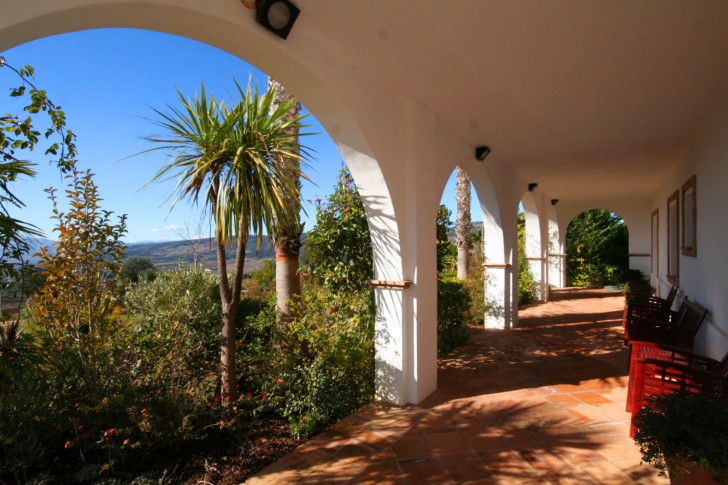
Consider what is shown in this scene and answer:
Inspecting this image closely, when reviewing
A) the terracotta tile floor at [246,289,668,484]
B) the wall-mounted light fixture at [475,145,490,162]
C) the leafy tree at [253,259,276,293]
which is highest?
the wall-mounted light fixture at [475,145,490,162]

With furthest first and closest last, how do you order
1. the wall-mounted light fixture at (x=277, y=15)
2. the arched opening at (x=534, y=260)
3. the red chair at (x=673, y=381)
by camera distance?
the arched opening at (x=534, y=260) < the red chair at (x=673, y=381) < the wall-mounted light fixture at (x=277, y=15)

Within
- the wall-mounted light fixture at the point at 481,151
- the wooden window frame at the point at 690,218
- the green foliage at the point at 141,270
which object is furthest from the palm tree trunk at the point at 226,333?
the wooden window frame at the point at 690,218

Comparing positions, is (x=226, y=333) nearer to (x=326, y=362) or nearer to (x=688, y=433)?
(x=326, y=362)

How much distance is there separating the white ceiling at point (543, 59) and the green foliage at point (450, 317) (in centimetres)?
206

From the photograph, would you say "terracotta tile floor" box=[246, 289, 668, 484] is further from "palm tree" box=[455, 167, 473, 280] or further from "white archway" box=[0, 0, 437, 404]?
"palm tree" box=[455, 167, 473, 280]

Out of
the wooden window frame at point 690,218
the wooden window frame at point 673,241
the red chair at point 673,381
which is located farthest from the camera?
the wooden window frame at point 673,241

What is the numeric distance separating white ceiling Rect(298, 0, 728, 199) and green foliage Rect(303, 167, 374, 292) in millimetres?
1321

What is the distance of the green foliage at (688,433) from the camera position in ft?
5.66

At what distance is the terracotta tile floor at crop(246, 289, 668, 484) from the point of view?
2.40m

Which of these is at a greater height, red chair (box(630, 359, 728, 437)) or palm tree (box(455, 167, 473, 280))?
palm tree (box(455, 167, 473, 280))

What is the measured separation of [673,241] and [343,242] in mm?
5988

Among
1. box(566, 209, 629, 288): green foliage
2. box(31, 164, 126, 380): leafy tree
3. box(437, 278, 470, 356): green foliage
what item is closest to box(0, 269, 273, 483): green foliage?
box(31, 164, 126, 380): leafy tree

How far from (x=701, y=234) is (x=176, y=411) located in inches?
221

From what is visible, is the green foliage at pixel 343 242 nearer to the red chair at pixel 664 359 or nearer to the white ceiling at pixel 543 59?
the white ceiling at pixel 543 59
